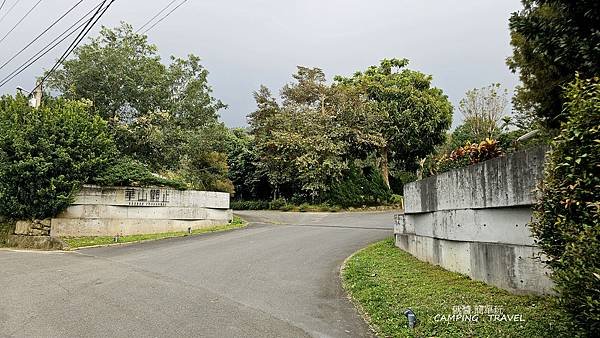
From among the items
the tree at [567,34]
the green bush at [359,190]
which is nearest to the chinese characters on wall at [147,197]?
the green bush at [359,190]

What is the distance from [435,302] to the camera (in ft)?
18.0

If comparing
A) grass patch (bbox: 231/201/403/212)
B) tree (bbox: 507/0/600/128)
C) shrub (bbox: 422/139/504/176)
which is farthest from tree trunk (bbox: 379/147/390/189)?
tree (bbox: 507/0/600/128)

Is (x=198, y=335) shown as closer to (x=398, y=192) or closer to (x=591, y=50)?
(x=591, y=50)

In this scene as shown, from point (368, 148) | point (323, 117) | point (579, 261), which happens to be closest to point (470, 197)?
point (579, 261)

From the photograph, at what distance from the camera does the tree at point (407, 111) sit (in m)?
28.6

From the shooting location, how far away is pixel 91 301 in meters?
6.56

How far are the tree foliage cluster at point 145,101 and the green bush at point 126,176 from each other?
6cm

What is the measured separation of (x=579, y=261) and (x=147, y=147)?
1837 centimetres

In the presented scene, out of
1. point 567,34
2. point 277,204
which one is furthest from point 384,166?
point 567,34

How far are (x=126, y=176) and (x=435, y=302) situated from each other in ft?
44.1

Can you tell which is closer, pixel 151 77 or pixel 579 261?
pixel 579 261

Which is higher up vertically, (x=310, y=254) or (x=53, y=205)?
(x=53, y=205)

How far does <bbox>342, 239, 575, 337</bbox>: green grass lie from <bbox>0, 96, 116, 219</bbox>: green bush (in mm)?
10408

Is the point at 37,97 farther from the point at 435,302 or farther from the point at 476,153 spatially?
the point at 435,302
